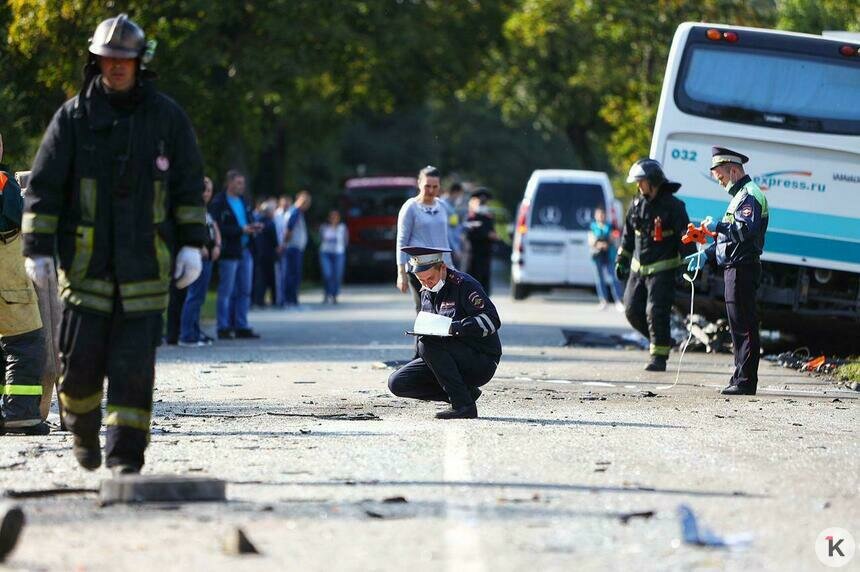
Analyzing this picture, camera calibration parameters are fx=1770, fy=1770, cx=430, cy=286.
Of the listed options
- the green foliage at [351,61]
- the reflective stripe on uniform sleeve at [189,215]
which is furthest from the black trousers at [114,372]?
the green foliage at [351,61]

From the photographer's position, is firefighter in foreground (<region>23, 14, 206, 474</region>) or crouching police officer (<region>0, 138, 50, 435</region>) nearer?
firefighter in foreground (<region>23, 14, 206, 474</region>)

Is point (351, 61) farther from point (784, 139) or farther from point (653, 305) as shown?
point (653, 305)

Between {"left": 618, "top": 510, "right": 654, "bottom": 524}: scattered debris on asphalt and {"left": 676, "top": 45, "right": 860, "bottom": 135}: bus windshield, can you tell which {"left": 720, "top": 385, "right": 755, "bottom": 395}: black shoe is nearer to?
{"left": 676, "top": 45, "right": 860, "bottom": 135}: bus windshield

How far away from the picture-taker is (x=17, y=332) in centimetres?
1030

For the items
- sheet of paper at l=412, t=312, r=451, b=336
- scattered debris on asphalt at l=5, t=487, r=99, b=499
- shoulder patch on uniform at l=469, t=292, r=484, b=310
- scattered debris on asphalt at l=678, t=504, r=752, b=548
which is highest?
shoulder patch on uniform at l=469, t=292, r=484, b=310

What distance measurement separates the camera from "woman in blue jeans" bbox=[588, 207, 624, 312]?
2741 cm

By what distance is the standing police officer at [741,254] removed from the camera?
513 inches

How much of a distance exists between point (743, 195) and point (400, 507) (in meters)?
6.45

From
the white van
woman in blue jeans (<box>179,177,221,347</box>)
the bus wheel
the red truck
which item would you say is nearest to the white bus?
woman in blue jeans (<box>179,177,221,347</box>)

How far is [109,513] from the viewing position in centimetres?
711

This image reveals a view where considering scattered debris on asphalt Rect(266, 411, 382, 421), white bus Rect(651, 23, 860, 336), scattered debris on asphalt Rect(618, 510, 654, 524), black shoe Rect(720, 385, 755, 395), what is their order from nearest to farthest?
scattered debris on asphalt Rect(618, 510, 654, 524)
scattered debris on asphalt Rect(266, 411, 382, 421)
black shoe Rect(720, 385, 755, 395)
white bus Rect(651, 23, 860, 336)

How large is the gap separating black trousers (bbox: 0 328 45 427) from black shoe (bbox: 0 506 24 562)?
12.9 feet

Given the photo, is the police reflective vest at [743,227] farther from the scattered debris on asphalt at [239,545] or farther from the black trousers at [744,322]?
the scattered debris on asphalt at [239,545]

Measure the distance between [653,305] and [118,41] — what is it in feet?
27.1
